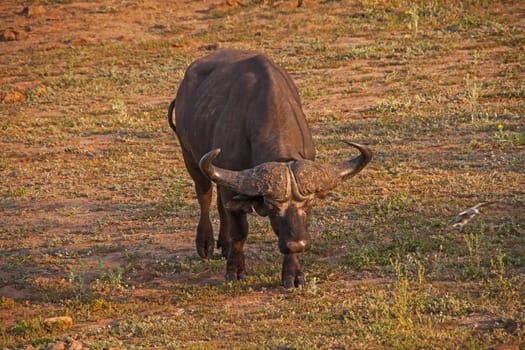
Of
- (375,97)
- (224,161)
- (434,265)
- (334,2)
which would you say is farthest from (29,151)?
(334,2)

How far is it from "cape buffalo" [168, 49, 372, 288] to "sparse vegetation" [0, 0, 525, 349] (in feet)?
1.52

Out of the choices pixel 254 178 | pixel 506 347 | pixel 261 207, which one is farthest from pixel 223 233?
pixel 506 347

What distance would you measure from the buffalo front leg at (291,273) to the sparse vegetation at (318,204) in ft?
0.28

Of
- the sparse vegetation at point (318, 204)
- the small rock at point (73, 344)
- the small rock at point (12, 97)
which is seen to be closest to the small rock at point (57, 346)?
the small rock at point (73, 344)

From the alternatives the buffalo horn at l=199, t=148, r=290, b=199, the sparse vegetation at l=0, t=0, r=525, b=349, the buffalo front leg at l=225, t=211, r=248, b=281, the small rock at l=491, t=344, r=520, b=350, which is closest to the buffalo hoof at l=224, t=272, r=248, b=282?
the buffalo front leg at l=225, t=211, r=248, b=281

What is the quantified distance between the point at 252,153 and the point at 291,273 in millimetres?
1091

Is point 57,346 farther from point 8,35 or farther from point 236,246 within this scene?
point 8,35

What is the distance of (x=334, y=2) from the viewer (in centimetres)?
2481

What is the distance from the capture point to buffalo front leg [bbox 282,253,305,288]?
28.0 feet

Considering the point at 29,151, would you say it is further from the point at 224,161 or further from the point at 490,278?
the point at 490,278

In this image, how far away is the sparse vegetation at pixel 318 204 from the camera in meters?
7.95

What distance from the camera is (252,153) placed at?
870 cm

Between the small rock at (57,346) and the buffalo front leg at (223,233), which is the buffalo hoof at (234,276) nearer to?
the buffalo front leg at (223,233)

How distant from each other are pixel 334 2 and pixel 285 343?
60.3 feet
